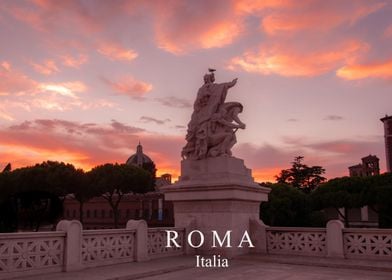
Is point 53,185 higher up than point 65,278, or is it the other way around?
point 53,185

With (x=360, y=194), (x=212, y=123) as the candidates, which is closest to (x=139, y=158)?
(x=360, y=194)

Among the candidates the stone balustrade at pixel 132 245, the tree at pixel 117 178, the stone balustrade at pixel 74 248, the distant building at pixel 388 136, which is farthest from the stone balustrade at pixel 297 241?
the distant building at pixel 388 136

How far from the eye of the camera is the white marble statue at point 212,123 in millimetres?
14797


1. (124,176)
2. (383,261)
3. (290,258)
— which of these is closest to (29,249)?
(290,258)

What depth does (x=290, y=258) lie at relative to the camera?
13258mm

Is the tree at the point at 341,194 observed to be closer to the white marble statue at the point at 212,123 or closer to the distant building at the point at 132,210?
the distant building at the point at 132,210

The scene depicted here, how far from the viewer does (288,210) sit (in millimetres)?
51312

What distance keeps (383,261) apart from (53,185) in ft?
166

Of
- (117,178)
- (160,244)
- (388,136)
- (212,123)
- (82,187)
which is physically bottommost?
(160,244)

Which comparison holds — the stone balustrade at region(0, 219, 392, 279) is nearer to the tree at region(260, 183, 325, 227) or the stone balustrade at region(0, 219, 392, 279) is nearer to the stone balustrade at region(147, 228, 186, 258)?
the stone balustrade at region(147, 228, 186, 258)

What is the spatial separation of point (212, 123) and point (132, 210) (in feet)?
234

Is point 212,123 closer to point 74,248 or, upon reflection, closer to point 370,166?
point 74,248

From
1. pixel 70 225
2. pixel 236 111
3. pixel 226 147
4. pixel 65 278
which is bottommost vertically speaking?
pixel 65 278

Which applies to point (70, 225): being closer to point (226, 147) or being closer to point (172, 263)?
point (172, 263)
